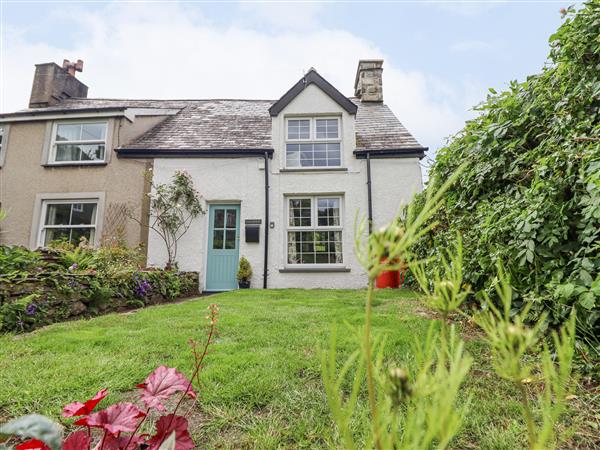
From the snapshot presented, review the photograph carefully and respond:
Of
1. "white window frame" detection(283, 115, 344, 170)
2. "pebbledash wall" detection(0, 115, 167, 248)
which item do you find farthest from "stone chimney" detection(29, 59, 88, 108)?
"white window frame" detection(283, 115, 344, 170)

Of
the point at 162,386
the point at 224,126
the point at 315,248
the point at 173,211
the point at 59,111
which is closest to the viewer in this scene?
the point at 162,386

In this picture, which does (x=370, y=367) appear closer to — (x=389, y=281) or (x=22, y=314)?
(x=22, y=314)

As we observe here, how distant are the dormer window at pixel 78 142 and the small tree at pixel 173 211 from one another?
7.18 ft

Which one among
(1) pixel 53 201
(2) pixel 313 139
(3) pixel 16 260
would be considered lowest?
(3) pixel 16 260

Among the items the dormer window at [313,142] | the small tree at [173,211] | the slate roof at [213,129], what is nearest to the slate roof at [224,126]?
the slate roof at [213,129]

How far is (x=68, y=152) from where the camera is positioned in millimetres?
9047

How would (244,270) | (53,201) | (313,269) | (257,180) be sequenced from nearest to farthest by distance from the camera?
(244,270) → (313,269) → (257,180) → (53,201)

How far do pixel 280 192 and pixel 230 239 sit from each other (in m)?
1.80

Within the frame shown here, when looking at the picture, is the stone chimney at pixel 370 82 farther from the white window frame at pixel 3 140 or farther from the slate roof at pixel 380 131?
the white window frame at pixel 3 140

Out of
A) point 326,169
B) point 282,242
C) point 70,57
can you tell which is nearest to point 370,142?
→ point 326,169

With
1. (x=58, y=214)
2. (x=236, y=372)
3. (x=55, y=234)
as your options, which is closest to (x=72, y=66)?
(x=58, y=214)

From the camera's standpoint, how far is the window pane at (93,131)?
29.8 feet

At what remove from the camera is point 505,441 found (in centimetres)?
137

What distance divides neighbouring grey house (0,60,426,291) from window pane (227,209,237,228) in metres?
0.03
